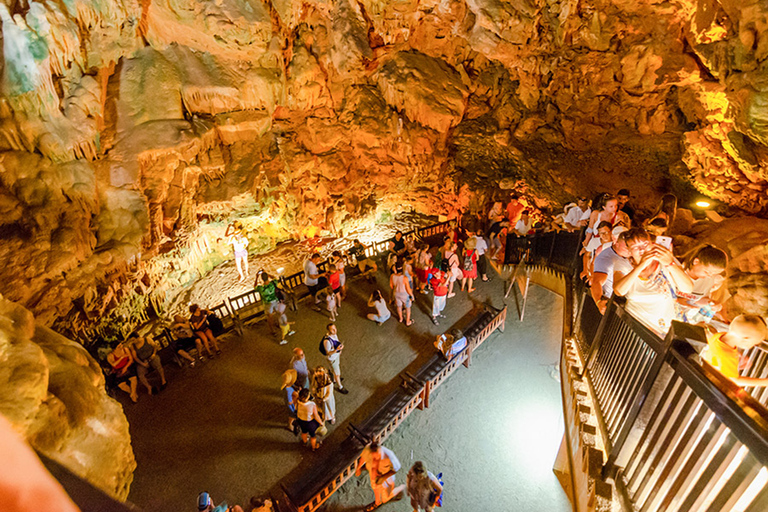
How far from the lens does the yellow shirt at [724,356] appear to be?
2562mm

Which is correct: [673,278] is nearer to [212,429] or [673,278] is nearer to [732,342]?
[732,342]

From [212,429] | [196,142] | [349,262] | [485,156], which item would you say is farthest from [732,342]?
[485,156]

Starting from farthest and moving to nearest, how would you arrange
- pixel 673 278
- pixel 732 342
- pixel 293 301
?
pixel 293 301 < pixel 673 278 < pixel 732 342

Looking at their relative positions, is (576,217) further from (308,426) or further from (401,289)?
(308,426)

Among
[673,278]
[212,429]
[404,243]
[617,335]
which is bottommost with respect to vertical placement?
[212,429]

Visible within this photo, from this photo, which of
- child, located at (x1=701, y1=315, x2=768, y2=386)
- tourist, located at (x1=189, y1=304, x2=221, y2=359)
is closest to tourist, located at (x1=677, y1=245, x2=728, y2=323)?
child, located at (x1=701, y1=315, x2=768, y2=386)

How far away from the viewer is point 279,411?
6.34 metres

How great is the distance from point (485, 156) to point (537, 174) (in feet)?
7.42

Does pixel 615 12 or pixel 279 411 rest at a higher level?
pixel 615 12

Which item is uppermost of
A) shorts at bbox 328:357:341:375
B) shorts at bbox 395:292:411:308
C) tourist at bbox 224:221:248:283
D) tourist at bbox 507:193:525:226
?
tourist at bbox 507:193:525:226

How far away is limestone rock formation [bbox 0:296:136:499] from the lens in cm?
264

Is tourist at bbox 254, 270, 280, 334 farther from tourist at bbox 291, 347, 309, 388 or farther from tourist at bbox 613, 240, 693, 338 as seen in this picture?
tourist at bbox 613, 240, 693, 338

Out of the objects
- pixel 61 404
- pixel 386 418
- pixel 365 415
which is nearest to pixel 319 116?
pixel 365 415

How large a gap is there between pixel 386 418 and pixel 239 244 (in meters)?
9.97
